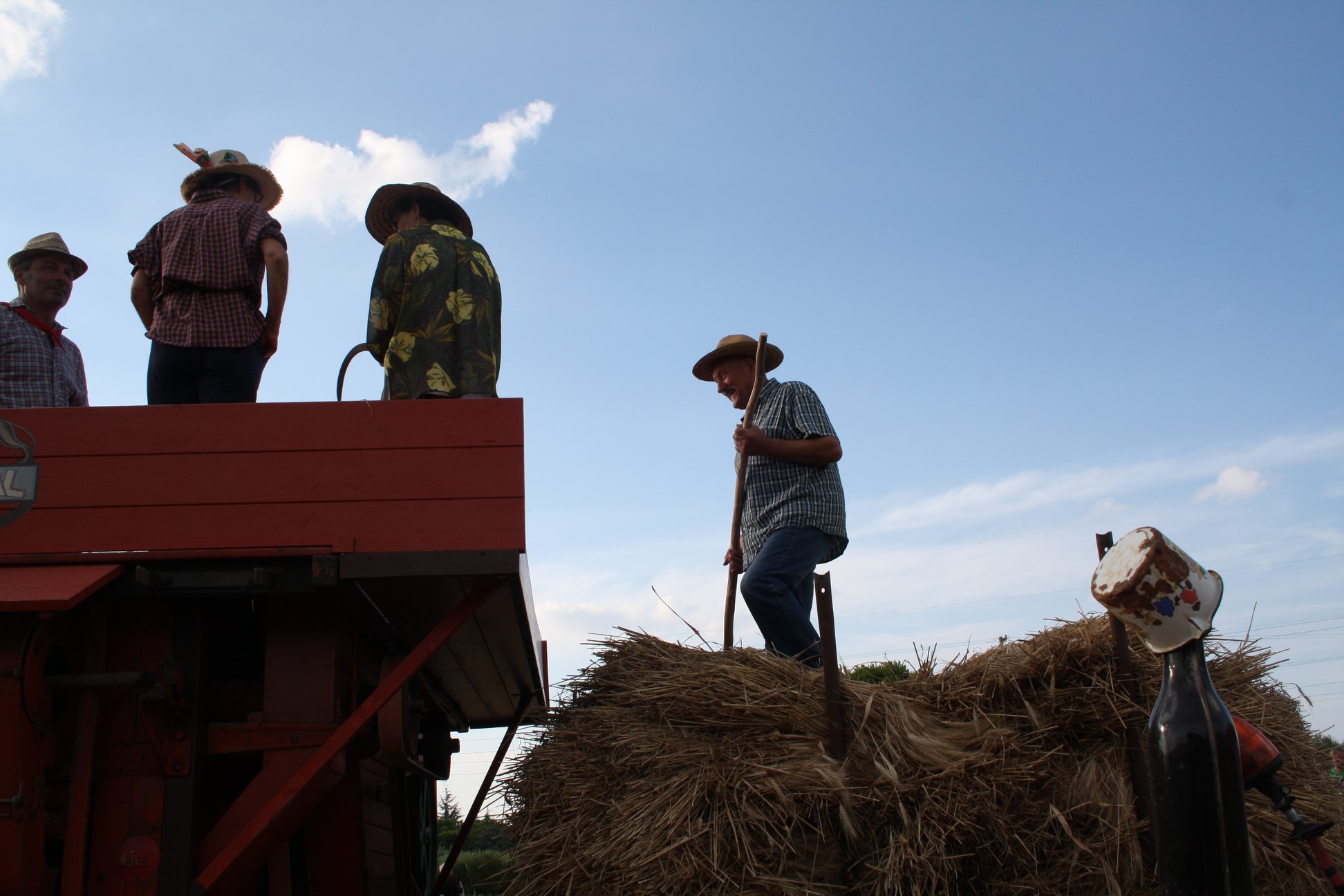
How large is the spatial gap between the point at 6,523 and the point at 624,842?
84.0 inches

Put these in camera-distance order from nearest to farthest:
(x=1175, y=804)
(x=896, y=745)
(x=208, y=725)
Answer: (x=1175, y=804)
(x=896, y=745)
(x=208, y=725)

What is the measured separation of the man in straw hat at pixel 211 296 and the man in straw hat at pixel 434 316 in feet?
1.44

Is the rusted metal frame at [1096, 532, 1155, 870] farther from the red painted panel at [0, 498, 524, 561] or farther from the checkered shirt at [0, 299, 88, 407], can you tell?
the checkered shirt at [0, 299, 88, 407]

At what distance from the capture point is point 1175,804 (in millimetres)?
1714

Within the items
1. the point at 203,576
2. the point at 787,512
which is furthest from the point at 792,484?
the point at 203,576

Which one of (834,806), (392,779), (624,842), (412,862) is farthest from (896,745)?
(412,862)

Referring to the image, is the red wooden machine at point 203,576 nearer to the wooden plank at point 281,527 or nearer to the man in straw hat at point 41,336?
the wooden plank at point 281,527

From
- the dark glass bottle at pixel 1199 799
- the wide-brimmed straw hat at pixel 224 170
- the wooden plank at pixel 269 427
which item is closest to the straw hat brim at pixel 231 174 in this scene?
the wide-brimmed straw hat at pixel 224 170

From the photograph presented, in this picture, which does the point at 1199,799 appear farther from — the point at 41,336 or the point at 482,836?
the point at 482,836

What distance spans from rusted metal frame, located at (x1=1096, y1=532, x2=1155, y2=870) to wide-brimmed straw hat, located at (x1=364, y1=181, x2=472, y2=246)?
3036mm

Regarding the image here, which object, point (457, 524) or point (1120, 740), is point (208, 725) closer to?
point (457, 524)

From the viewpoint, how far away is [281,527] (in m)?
3.19

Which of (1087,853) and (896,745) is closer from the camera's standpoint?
(1087,853)

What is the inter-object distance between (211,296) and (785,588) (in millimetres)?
2571
